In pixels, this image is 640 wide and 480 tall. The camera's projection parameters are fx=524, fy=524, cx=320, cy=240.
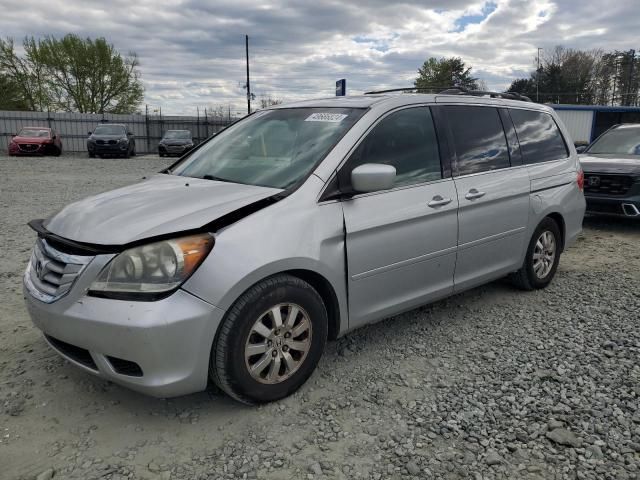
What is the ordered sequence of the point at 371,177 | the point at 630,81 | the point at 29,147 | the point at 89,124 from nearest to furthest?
the point at 371,177, the point at 29,147, the point at 89,124, the point at 630,81

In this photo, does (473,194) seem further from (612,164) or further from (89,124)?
(89,124)

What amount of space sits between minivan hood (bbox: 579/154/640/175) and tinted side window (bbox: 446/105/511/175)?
4.49 metres

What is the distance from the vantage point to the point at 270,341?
2830 millimetres

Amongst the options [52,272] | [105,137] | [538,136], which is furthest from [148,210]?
[105,137]

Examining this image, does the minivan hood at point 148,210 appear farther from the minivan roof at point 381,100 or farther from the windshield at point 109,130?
the windshield at point 109,130

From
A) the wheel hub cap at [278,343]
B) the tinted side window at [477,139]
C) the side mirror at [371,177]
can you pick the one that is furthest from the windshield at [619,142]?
the wheel hub cap at [278,343]

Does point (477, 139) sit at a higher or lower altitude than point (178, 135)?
lower

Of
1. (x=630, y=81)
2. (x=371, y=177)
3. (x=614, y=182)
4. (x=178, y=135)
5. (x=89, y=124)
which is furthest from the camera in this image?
(x=630, y=81)

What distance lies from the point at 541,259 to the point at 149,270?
3.73m

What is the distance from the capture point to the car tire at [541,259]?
475 cm

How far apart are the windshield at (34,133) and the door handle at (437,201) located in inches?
959

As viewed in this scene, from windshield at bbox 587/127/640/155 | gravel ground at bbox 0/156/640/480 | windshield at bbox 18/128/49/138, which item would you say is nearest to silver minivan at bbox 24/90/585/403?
gravel ground at bbox 0/156/640/480

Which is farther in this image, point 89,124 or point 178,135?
point 89,124

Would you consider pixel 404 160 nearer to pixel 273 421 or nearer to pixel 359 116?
pixel 359 116
